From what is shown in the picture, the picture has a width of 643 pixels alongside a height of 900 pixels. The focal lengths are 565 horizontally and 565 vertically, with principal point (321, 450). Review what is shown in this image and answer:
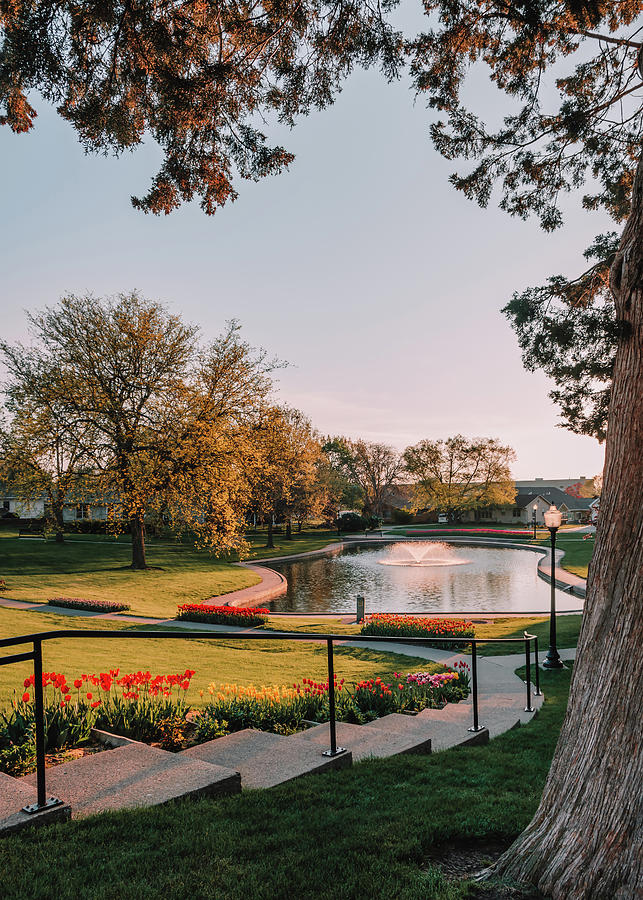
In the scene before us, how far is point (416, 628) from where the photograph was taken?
14.7 meters

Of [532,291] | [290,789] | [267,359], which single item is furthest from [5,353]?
[290,789]

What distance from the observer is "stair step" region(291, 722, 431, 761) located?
4859 millimetres

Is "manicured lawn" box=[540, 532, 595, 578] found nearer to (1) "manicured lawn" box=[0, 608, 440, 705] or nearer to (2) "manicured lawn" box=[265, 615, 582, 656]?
(2) "manicured lawn" box=[265, 615, 582, 656]

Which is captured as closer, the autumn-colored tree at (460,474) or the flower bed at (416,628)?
the flower bed at (416,628)

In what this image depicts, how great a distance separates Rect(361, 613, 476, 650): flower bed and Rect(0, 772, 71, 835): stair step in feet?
38.0

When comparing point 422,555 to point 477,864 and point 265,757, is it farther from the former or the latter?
point 477,864

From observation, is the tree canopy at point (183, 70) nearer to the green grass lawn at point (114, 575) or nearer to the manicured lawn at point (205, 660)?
the manicured lawn at point (205, 660)

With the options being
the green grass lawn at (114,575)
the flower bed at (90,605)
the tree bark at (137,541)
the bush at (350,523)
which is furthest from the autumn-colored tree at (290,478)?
the flower bed at (90,605)

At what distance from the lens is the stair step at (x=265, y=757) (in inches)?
151

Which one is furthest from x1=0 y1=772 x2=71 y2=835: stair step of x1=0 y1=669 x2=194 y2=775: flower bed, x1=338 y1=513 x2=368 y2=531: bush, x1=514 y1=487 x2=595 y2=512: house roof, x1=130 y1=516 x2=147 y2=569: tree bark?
x1=514 y1=487 x2=595 y2=512: house roof

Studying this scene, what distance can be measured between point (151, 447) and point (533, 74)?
2192 cm

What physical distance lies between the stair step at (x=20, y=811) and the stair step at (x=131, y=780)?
0.40ft

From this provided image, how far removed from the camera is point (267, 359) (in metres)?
29.1

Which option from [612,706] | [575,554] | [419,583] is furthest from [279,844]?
[575,554]
